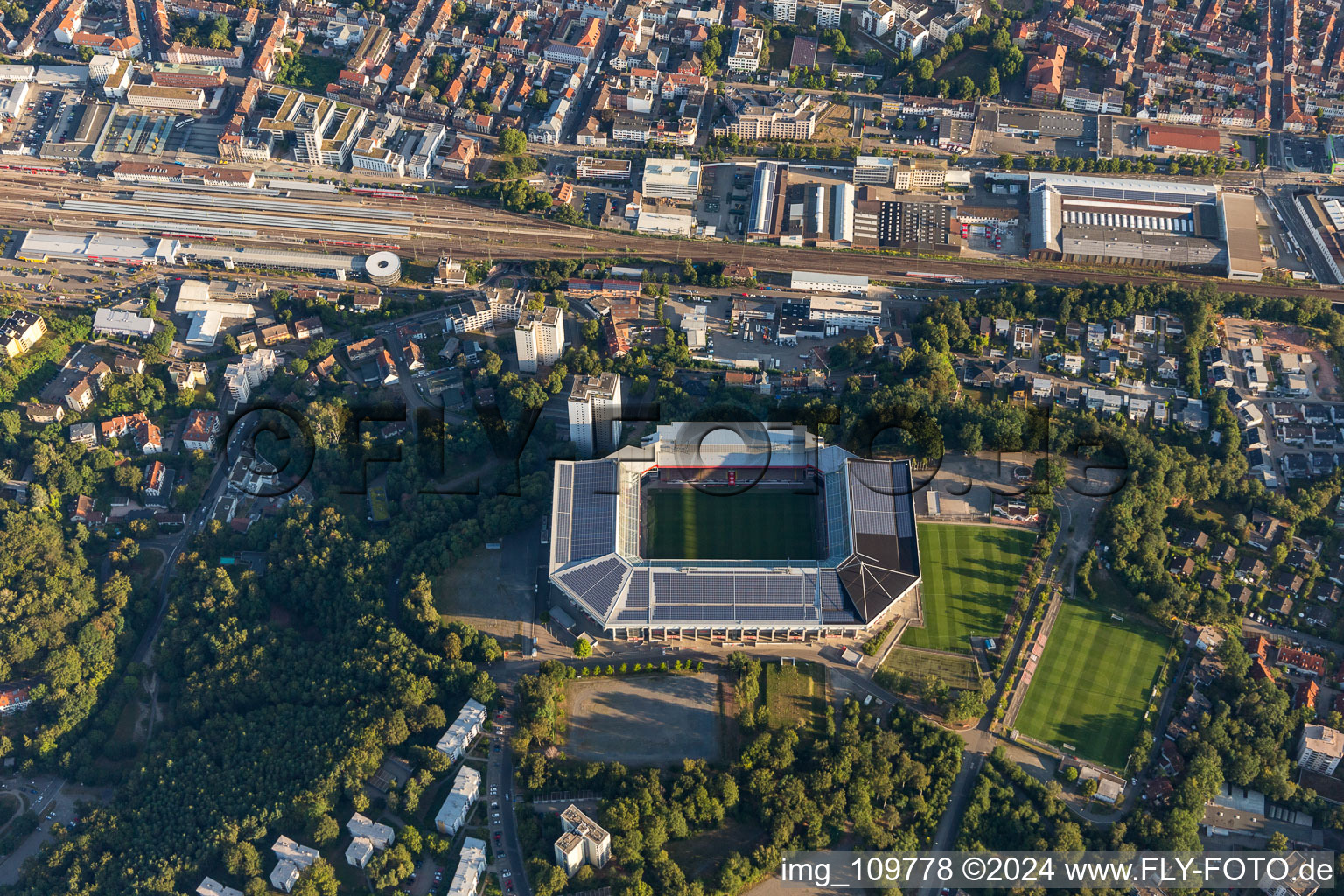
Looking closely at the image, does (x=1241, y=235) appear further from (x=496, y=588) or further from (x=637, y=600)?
(x=496, y=588)

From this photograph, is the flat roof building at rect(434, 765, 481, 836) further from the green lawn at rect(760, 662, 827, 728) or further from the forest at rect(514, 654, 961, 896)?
the green lawn at rect(760, 662, 827, 728)

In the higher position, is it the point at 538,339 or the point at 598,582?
the point at 538,339

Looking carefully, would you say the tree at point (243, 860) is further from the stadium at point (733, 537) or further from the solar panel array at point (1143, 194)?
the solar panel array at point (1143, 194)

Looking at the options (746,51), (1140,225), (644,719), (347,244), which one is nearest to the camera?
(644,719)

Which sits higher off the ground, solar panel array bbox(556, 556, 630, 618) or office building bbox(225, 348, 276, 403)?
office building bbox(225, 348, 276, 403)

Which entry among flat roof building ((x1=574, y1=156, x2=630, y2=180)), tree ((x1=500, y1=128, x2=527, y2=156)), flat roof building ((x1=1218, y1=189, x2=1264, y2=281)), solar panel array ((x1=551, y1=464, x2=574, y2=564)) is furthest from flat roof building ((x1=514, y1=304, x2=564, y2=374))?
flat roof building ((x1=1218, y1=189, x2=1264, y2=281))

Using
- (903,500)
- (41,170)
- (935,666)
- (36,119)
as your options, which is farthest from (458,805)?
(36,119)
